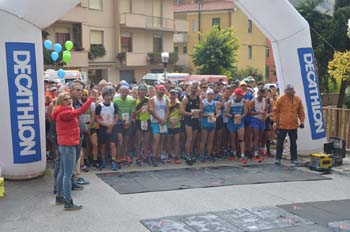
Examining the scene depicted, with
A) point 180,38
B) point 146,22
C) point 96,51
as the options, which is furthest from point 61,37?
point 180,38

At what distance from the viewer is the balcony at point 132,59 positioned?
130 ft

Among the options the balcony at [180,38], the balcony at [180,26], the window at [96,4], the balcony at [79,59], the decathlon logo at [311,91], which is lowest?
the decathlon logo at [311,91]

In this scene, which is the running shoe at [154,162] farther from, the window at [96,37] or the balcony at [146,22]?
the balcony at [146,22]

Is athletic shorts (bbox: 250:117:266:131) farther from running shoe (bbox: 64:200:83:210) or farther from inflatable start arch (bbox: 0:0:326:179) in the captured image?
running shoe (bbox: 64:200:83:210)

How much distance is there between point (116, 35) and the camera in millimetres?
39406

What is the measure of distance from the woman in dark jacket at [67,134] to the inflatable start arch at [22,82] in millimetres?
1600

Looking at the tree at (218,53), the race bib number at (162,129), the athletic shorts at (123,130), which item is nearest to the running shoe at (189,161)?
the race bib number at (162,129)

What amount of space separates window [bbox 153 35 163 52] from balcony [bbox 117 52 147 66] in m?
2.70

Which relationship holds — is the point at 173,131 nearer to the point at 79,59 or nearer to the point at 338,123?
the point at 338,123

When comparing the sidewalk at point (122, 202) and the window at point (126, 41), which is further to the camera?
the window at point (126, 41)

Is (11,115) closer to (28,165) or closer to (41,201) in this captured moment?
(28,165)

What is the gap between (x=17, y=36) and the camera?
830 cm

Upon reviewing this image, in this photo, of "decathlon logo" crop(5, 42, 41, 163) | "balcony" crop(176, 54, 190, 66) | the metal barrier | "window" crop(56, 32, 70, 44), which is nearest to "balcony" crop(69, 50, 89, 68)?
"window" crop(56, 32, 70, 44)

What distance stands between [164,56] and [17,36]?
1569cm
